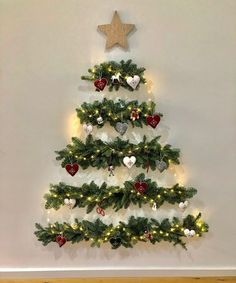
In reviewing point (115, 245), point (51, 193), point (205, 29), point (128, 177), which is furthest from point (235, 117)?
point (51, 193)

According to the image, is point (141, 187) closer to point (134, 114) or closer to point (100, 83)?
point (134, 114)

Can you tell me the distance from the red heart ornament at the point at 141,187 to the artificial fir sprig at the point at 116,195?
0.02 meters

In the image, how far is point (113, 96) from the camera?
233 centimetres

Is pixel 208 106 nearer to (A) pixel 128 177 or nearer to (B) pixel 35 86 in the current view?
(A) pixel 128 177

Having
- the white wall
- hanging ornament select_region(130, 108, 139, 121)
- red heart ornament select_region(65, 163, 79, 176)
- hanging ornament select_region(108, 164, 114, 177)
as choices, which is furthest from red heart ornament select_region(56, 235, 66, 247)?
hanging ornament select_region(130, 108, 139, 121)

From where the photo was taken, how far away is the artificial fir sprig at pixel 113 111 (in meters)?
2.23

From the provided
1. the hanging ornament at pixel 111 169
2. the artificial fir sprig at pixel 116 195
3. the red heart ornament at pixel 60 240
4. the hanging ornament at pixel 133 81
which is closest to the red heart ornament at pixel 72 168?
the artificial fir sprig at pixel 116 195

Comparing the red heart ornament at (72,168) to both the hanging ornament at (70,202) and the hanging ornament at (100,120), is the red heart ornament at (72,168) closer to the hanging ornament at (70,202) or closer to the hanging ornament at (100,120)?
the hanging ornament at (70,202)

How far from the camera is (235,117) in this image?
2320 millimetres

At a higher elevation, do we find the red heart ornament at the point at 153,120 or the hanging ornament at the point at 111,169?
the red heart ornament at the point at 153,120

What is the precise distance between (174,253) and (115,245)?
1.52ft

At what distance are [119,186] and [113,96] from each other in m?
0.65

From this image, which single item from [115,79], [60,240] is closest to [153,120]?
[115,79]

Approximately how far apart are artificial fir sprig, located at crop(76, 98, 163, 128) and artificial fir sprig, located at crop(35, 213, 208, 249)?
2.36 feet
